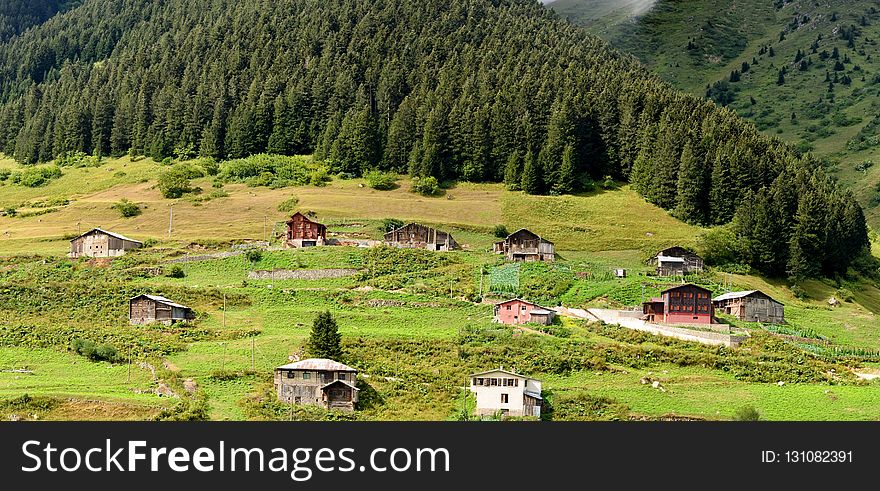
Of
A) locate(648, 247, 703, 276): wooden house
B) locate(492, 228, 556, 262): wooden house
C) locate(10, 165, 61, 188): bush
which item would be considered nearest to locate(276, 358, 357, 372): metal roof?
locate(492, 228, 556, 262): wooden house

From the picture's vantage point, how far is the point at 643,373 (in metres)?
67.6

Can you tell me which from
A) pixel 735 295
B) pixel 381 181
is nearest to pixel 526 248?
pixel 735 295

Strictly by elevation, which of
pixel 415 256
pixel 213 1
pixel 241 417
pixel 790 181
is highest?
pixel 213 1

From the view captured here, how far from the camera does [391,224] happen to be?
103 metres

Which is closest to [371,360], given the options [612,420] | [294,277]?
[612,420]

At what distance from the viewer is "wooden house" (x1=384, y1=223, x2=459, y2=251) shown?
327ft

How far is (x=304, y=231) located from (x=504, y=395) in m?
44.4

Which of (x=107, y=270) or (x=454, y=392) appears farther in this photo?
(x=107, y=270)

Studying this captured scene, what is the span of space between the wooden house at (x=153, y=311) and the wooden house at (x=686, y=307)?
33488mm

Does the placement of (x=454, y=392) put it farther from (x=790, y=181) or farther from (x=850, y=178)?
(x=850, y=178)

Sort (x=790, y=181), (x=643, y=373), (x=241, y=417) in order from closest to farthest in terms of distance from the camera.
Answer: (x=241, y=417) < (x=643, y=373) < (x=790, y=181)

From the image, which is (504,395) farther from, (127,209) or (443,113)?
(443,113)

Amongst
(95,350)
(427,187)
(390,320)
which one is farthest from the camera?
(427,187)
